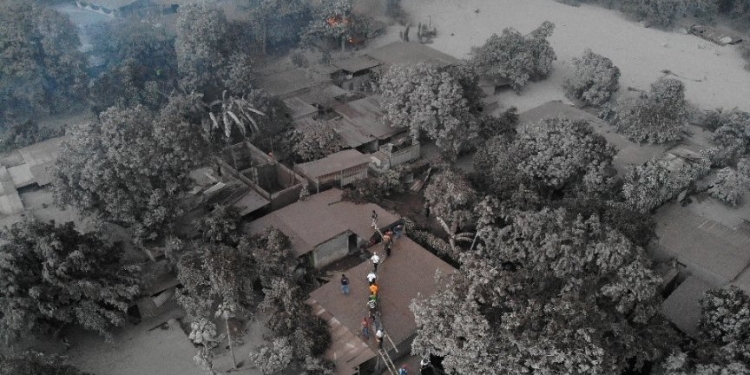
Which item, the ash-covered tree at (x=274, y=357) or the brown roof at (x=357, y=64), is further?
the brown roof at (x=357, y=64)

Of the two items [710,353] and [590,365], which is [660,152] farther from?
[590,365]

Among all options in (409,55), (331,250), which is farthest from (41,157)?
(409,55)

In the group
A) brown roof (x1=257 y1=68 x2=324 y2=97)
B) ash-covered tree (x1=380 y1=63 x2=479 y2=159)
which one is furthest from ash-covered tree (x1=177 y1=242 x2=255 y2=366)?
brown roof (x1=257 y1=68 x2=324 y2=97)

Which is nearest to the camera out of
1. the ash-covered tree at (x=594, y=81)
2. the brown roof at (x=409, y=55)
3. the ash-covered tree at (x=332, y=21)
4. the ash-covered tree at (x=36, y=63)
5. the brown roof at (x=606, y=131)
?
the brown roof at (x=606, y=131)

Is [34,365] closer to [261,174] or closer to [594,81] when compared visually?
[261,174]

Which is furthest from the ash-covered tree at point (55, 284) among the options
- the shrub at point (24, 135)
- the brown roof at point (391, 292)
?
the shrub at point (24, 135)

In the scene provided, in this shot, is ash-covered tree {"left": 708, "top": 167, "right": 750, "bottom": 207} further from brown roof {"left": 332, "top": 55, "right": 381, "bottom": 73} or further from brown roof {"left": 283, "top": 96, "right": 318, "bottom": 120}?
brown roof {"left": 283, "top": 96, "right": 318, "bottom": 120}

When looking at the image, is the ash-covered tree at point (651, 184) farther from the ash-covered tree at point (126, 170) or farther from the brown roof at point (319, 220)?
the ash-covered tree at point (126, 170)
